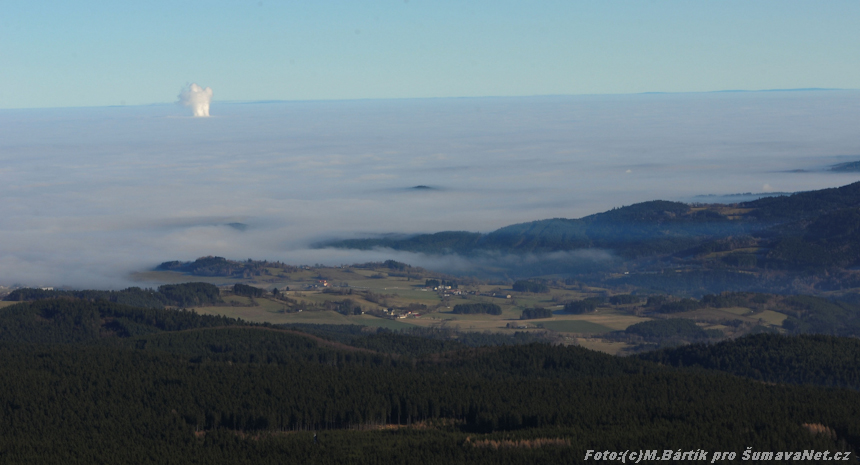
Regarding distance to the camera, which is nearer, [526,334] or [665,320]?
[526,334]

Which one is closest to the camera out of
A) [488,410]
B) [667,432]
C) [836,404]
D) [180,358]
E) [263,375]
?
[667,432]

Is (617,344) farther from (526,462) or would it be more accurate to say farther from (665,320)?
(526,462)

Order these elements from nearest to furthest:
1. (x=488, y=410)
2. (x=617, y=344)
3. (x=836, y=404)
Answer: (x=836, y=404), (x=488, y=410), (x=617, y=344)

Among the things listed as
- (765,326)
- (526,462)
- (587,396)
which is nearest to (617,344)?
(765,326)

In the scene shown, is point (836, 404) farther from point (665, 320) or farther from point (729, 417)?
point (665, 320)

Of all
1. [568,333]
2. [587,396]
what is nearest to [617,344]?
[568,333]

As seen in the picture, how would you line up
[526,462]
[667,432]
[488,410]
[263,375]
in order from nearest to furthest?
1. [526,462]
2. [667,432]
3. [488,410]
4. [263,375]

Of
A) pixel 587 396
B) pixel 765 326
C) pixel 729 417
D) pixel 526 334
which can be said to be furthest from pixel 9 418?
pixel 765 326

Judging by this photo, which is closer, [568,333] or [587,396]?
[587,396]

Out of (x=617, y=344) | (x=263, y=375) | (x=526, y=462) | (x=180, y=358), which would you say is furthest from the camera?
(x=617, y=344)
